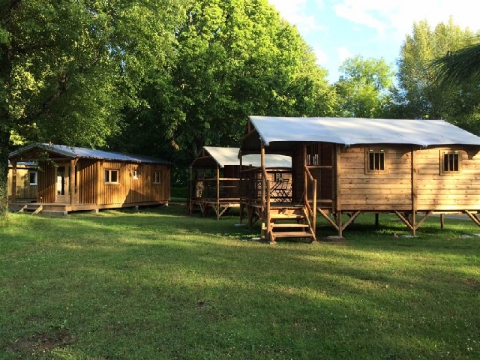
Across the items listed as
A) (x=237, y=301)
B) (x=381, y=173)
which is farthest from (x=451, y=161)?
(x=237, y=301)

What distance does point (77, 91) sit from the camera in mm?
13180

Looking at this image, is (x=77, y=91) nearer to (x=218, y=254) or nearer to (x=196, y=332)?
(x=218, y=254)

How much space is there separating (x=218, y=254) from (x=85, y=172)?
1454 centimetres

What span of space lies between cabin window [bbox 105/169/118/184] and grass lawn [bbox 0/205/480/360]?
1186 cm

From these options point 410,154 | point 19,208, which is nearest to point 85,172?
point 19,208

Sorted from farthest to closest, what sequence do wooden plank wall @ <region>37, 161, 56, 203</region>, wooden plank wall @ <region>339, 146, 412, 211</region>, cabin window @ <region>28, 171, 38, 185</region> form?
cabin window @ <region>28, 171, 38, 185</region> < wooden plank wall @ <region>37, 161, 56, 203</region> < wooden plank wall @ <region>339, 146, 412, 211</region>

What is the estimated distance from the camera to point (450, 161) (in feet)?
40.5

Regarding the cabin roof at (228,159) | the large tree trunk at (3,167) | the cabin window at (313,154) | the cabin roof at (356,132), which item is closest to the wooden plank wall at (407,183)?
the cabin roof at (356,132)

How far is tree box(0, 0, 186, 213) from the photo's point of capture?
11.9 metres

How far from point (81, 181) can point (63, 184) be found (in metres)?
1.88

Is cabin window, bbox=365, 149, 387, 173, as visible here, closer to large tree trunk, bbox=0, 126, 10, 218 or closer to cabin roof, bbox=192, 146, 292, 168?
cabin roof, bbox=192, 146, 292, 168

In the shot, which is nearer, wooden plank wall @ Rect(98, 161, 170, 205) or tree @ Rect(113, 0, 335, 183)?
wooden plank wall @ Rect(98, 161, 170, 205)

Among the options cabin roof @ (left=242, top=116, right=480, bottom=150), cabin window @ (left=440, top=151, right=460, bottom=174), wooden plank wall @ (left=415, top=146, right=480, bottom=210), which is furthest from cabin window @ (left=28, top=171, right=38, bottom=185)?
cabin window @ (left=440, top=151, right=460, bottom=174)

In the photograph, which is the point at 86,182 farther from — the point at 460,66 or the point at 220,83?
the point at 460,66
